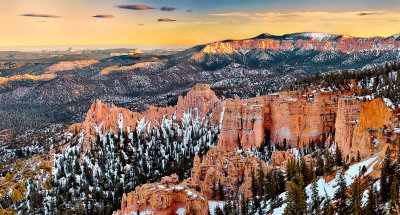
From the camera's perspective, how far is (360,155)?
134ft

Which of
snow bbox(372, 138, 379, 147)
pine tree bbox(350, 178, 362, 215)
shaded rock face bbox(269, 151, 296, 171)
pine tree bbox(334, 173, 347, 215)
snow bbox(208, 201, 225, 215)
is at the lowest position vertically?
snow bbox(208, 201, 225, 215)

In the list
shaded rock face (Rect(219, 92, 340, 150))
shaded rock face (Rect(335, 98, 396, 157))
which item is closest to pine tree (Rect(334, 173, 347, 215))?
shaded rock face (Rect(335, 98, 396, 157))

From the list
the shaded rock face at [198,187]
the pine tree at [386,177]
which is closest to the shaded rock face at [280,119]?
the shaded rock face at [198,187]

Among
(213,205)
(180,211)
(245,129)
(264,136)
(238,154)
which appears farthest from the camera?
(245,129)

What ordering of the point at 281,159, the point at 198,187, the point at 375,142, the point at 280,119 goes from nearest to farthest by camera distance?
the point at 375,142 < the point at 198,187 < the point at 281,159 < the point at 280,119

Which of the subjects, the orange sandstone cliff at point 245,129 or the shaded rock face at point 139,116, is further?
the shaded rock face at point 139,116

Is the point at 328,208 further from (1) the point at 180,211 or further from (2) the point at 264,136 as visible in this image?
(2) the point at 264,136

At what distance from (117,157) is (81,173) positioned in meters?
10.8

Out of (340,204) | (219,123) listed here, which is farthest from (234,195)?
(219,123)

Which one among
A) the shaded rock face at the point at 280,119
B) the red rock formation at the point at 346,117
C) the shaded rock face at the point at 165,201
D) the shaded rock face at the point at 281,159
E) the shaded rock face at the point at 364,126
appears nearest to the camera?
the shaded rock face at the point at 364,126

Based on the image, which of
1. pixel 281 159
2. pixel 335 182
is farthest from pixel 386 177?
pixel 281 159

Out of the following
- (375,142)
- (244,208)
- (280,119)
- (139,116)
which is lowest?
(244,208)

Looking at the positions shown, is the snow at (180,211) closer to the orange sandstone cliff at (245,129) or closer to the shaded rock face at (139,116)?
the orange sandstone cliff at (245,129)

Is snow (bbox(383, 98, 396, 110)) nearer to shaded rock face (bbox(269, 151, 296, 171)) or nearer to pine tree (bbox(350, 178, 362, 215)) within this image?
shaded rock face (bbox(269, 151, 296, 171))
